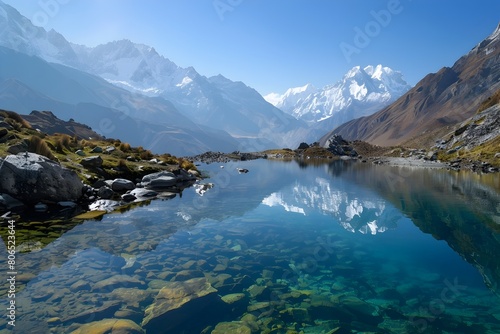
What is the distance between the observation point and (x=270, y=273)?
17.5 m

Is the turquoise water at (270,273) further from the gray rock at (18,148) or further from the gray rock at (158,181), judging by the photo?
the gray rock at (18,148)

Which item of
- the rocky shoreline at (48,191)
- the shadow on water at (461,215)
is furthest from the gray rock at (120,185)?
the shadow on water at (461,215)

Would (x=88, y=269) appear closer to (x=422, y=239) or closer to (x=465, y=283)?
(x=465, y=283)

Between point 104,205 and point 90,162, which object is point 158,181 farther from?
point 104,205

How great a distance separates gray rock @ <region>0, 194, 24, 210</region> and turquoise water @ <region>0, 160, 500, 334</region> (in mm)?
8020

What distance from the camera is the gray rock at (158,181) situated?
4438 centimetres

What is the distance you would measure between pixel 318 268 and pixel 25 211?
83.9 ft

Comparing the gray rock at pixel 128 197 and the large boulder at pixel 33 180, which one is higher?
the large boulder at pixel 33 180

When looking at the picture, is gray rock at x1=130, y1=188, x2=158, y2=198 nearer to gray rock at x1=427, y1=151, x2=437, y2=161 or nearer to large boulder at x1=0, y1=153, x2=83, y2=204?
large boulder at x1=0, y1=153, x2=83, y2=204

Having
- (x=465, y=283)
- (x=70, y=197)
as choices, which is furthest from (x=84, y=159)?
(x=465, y=283)

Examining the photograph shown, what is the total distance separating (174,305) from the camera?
529 inches

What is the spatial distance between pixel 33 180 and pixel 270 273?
24.0 meters

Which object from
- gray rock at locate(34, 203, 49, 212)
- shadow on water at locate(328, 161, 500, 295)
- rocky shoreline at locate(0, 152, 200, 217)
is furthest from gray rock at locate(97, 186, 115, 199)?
shadow on water at locate(328, 161, 500, 295)

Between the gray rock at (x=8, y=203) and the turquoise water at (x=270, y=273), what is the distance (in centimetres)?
802
